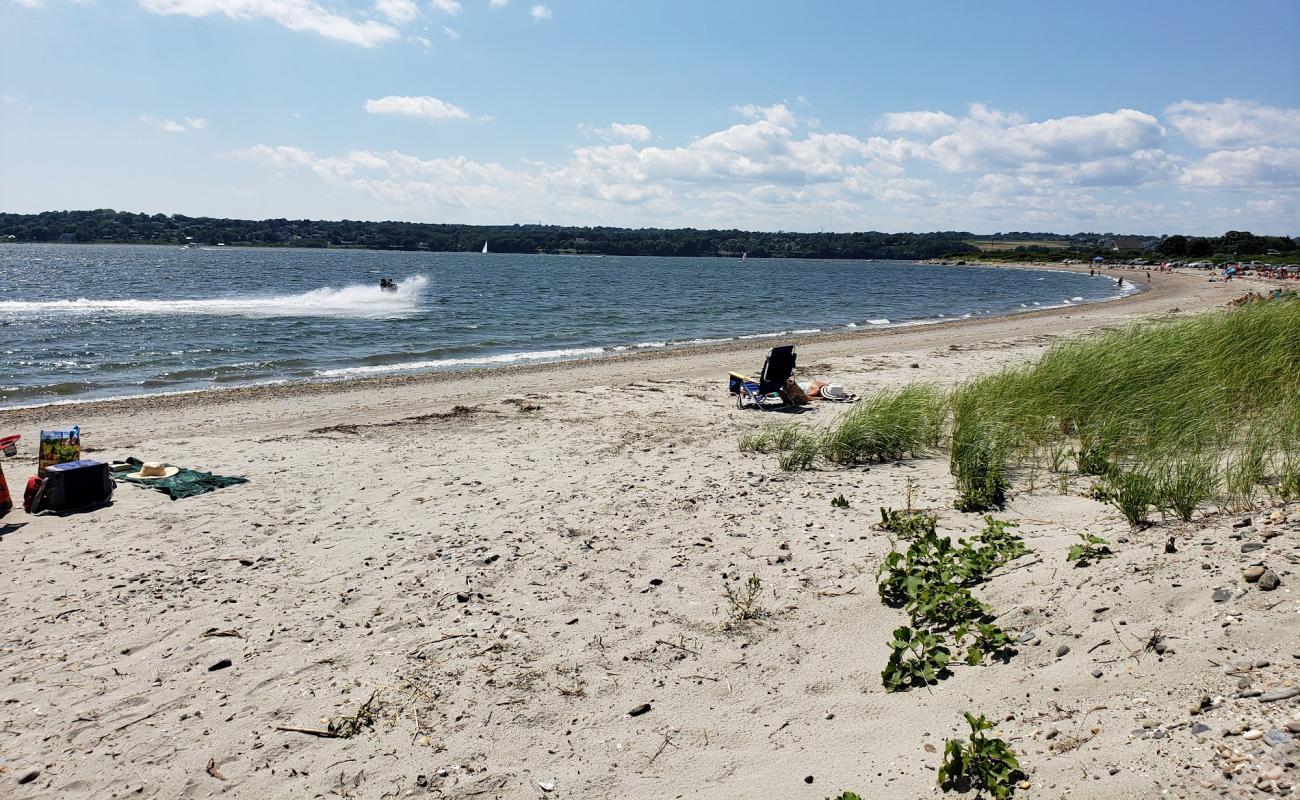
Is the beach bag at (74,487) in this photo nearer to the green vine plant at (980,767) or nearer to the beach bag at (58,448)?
the beach bag at (58,448)

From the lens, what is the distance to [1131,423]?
6.80m

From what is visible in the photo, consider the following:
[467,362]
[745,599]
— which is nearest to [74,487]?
[745,599]

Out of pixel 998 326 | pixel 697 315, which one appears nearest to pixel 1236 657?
pixel 998 326

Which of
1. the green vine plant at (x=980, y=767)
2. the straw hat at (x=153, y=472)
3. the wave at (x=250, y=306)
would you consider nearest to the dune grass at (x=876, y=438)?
the green vine plant at (x=980, y=767)

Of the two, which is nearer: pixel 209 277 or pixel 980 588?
pixel 980 588

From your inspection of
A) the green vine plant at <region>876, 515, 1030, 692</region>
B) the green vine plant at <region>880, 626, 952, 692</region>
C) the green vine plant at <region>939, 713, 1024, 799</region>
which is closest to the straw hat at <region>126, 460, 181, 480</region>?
the green vine plant at <region>876, 515, 1030, 692</region>

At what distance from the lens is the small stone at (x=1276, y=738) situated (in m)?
2.63

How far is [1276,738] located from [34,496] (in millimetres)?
9613

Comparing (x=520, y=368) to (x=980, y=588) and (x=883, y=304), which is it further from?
(x=883, y=304)

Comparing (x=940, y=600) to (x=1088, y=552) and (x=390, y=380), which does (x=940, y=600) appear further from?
(x=390, y=380)

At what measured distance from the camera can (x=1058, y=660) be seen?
3604 millimetres

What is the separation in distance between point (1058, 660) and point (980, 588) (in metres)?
0.87

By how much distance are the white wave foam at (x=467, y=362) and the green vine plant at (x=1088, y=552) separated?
17.9 meters

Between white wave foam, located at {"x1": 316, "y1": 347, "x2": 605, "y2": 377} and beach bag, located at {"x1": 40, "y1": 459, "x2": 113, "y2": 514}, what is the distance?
38.7ft
